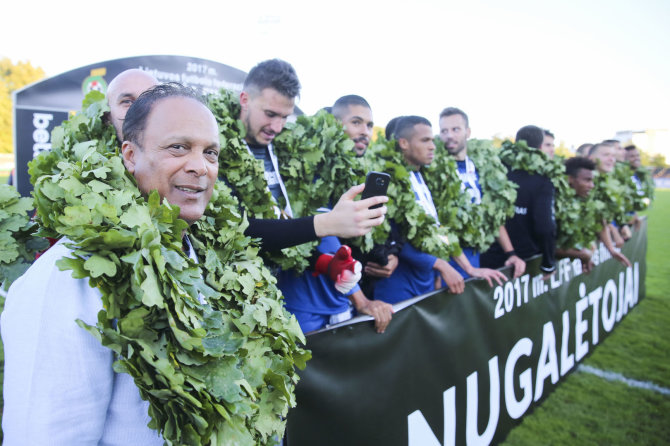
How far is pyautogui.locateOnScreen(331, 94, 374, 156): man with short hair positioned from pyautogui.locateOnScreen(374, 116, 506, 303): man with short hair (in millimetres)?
327

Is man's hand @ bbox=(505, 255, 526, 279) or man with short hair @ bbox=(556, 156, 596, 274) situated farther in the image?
man with short hair @ bbox=(556, 156, 596, 274)

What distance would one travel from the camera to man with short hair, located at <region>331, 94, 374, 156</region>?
412 centimetres

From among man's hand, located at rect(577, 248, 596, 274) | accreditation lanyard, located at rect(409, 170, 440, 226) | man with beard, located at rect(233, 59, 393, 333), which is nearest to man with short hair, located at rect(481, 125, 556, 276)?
man's hand, located at rect(577, 248, 596, 274)

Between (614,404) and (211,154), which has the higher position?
(211,154)

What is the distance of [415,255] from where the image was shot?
12.3 ft

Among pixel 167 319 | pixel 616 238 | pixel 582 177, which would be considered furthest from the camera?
pixel 616 238

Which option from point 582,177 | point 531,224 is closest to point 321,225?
point 531,224

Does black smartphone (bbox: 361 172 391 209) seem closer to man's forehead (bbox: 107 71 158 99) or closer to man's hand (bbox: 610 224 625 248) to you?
man's forehead (bbox: 107 71 158 99)

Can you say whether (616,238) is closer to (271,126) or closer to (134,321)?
(271,126)

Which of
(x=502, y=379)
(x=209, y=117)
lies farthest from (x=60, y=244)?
(x=502, y=379)

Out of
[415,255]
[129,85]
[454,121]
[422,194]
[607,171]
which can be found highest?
[454,121]

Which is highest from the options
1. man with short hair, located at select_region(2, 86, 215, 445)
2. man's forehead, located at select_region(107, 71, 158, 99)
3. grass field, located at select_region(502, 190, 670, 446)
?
man's forehead, located at select_region(107, 71, 158, 99)

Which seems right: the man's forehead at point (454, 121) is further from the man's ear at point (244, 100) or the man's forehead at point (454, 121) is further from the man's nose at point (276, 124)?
the man's ear at point (244, 100)

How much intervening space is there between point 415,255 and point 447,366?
3.14 ft
